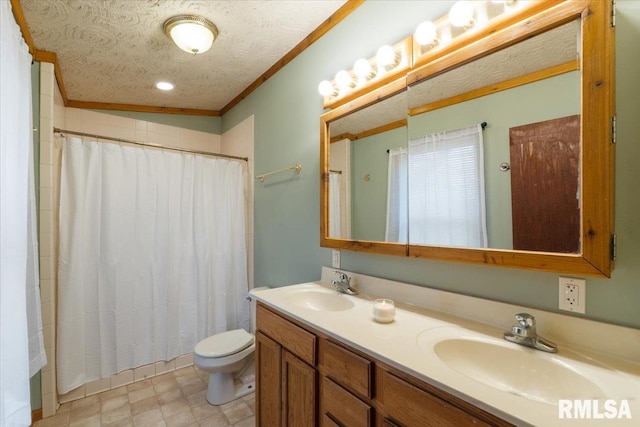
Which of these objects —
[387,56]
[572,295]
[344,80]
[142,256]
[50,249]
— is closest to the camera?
[572,295]

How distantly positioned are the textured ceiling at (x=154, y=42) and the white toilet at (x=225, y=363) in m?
2.12

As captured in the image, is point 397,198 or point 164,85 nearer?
point 397,198

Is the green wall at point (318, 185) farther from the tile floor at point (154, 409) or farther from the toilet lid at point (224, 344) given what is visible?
the tile floor at point (154, 409)

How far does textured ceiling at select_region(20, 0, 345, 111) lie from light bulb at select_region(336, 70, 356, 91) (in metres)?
0.44

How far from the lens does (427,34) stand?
1.22 m

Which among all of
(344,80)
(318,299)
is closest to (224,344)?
(318,299)

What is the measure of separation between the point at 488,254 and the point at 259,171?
200 cm

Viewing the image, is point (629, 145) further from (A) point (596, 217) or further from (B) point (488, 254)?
(B) point (488, 254)

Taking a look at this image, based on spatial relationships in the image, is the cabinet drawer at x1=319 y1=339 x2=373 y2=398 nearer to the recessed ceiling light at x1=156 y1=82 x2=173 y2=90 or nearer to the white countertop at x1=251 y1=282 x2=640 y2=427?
the white countertop at x1=251 y1=282 x2=640 y2=427

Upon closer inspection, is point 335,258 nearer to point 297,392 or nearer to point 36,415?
point 297,392

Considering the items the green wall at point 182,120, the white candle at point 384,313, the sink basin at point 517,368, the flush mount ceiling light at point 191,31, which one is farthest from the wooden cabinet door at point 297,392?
the green wall at point 182,120

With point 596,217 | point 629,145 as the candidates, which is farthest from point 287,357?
point 629,145

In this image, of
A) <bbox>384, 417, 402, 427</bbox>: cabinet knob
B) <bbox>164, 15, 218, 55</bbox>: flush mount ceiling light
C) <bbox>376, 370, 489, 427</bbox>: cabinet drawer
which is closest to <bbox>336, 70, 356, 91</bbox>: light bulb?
<bbox>164, 15, 218, 55</bbox>: flush mount ceiling light

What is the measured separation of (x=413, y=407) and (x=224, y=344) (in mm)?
1611
